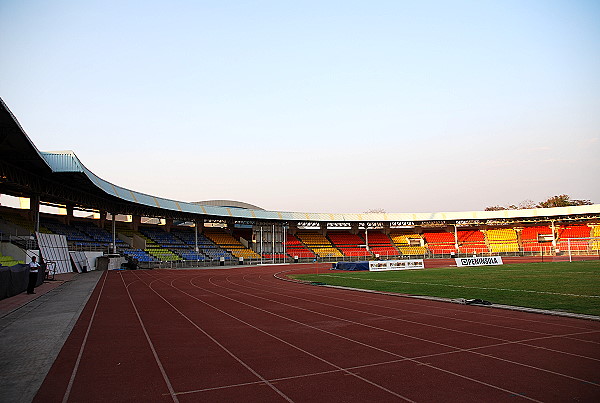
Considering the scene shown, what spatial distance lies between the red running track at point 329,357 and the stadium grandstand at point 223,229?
16018 mm

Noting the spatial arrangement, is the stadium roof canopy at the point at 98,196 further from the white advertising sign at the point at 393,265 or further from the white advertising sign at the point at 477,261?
the white advertising sign at the point at 477,261

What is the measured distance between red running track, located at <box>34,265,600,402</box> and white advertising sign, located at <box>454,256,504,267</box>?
2631 centimetres

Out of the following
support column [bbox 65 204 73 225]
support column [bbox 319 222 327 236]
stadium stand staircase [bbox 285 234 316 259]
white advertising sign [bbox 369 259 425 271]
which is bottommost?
white advertising sign [bbox 369 259 425 271]

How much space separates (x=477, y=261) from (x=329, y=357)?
3490 centimetres

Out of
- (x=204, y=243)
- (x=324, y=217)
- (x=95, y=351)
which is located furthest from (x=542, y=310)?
(x=324, y=217)

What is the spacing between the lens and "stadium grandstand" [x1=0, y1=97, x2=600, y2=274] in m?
30.9

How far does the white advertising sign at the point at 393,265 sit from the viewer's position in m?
37.6

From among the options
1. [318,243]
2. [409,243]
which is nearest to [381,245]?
[409,243]

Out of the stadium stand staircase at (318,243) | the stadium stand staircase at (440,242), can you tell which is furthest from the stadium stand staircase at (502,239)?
the stadium stand staircase at (318,243)

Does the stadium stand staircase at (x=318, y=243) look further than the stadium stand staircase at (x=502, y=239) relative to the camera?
Yes

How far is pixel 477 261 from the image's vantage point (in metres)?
39.0

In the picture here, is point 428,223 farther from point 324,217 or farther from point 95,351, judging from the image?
point 95,351

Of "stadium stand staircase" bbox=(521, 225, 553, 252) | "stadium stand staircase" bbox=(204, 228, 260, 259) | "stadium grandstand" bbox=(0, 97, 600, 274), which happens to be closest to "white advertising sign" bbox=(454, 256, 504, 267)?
"stadium grandstand" bbox=(0, 97, 600, 274)

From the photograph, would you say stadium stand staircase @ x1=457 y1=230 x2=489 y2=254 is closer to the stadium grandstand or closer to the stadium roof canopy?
the stadium grandstand
